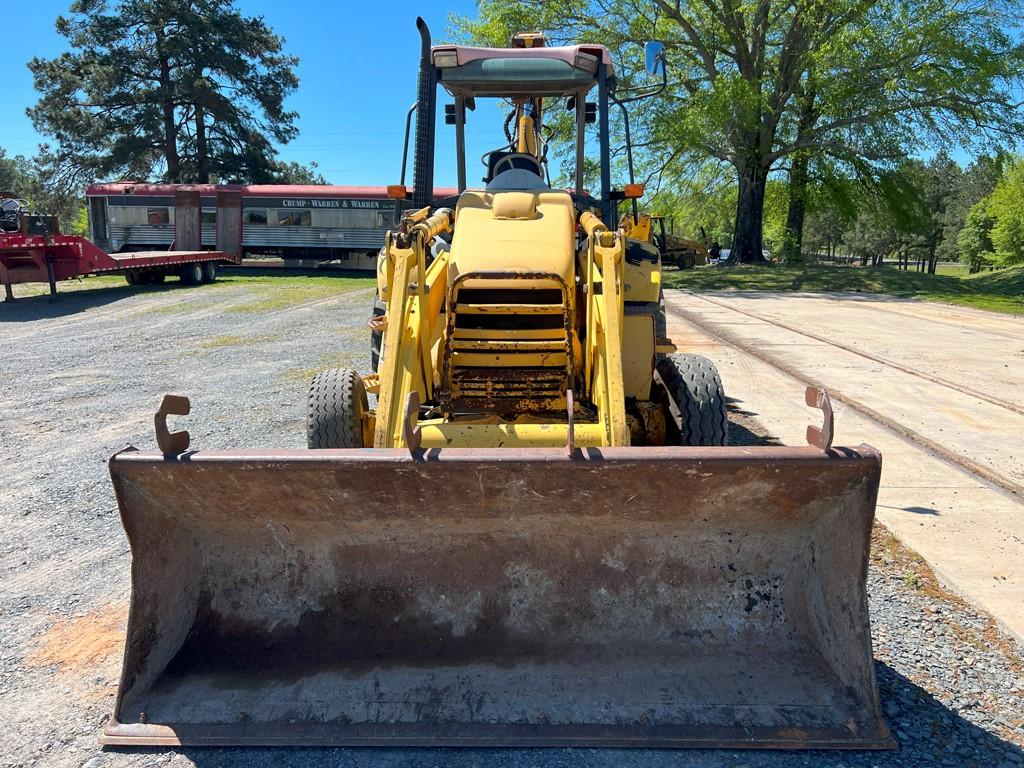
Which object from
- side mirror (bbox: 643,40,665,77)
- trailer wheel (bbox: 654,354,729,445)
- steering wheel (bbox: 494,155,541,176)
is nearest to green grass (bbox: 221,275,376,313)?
steering wheel (bbox: 494,155,541,176)

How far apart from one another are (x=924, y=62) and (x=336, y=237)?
771 inches

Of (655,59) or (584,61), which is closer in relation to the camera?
(584,61)

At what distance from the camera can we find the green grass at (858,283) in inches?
773

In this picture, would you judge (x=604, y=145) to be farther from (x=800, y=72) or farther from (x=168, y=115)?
(x=168, y=115)

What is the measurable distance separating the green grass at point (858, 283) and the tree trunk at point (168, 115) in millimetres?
23967

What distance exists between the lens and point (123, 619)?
3209 millimetres

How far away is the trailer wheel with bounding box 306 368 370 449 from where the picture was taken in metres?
3.85

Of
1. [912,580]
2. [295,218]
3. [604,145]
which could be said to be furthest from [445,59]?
[295,218]

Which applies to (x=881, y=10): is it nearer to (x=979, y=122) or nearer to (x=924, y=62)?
(x=924, y=62)

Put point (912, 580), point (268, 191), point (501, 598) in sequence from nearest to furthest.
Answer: point (501, 598) < point (912, 580) < point (268, 191)

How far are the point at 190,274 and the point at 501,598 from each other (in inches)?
Answer: 829

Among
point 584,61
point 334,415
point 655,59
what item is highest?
point 655,59

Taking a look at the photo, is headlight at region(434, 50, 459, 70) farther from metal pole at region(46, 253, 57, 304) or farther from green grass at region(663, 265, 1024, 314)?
green grass at region(663, 265, 1024, 314)

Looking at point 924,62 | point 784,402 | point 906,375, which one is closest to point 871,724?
point 784,402
